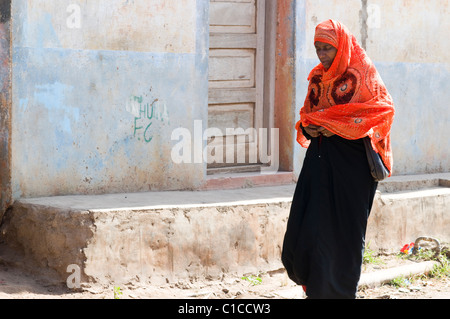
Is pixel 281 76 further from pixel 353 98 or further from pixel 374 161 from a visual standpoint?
pixel 374 161

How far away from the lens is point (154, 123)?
20.2ft

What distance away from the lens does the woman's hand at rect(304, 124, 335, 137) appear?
15.2ft

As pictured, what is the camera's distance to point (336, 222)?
4.62 m

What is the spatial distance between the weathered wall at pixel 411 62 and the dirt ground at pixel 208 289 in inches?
67.2

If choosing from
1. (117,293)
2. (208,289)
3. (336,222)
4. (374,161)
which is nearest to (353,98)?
(374,161)

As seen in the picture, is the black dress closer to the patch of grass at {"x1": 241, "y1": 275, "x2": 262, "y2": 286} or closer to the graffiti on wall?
the patch of grass at {"x1": 241, "y1": 275, "x2": 262, "y2": 286}

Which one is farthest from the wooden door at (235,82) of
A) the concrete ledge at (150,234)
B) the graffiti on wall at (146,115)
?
the concrete ledge at (150,234)

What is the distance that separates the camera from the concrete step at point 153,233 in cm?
514

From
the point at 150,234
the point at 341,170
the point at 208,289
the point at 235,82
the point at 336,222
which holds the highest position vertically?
the point at 235,82

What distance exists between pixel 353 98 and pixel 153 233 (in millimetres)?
1770

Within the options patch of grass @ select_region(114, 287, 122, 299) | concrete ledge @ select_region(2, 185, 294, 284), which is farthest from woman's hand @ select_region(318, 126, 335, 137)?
patch of grass @ select_region(114, 287, 122, 299)
